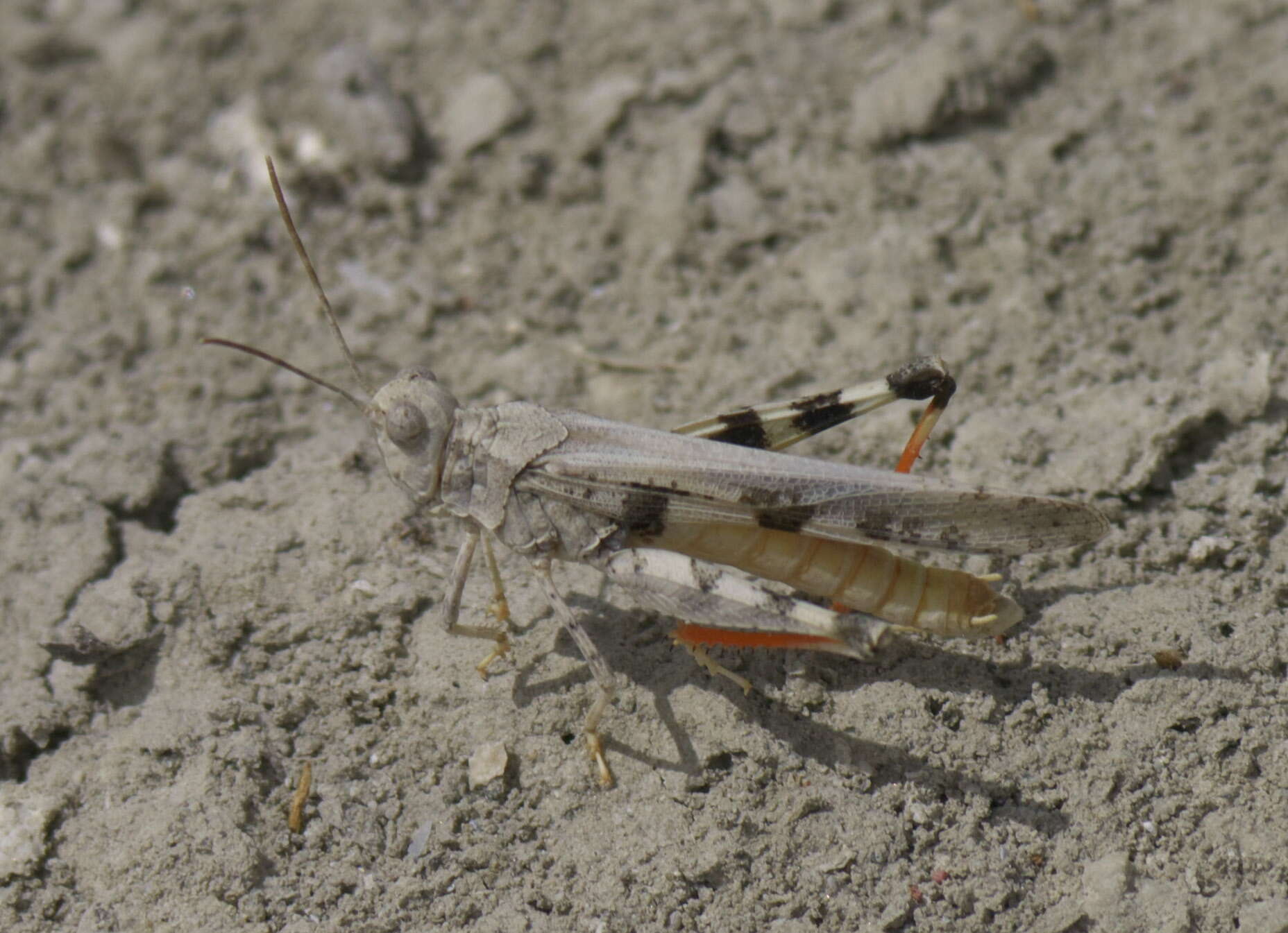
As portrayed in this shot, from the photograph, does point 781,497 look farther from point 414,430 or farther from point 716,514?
point 414,430

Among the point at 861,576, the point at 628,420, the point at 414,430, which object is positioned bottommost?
the point at 861,576

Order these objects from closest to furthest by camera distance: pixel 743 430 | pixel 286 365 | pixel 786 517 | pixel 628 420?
pixel 286 365
pixel 786 517
pixel 743 430
pixel 628 420

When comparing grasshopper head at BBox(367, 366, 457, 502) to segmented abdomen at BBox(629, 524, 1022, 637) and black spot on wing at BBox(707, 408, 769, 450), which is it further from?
black spot on wing at BBox(707, 408, 769, 450)

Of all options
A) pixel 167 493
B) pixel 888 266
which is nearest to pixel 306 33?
pixel 167 493

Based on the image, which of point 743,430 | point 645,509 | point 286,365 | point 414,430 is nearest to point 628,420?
point 743,430

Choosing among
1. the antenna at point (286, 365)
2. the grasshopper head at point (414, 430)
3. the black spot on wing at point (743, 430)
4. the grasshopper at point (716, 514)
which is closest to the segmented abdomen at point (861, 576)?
the grasshopper at point (716, 514)

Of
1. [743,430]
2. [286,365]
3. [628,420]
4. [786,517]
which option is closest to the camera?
[286,365]

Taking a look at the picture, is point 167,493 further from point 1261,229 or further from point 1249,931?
point 1261,229

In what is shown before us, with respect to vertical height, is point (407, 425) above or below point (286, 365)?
below

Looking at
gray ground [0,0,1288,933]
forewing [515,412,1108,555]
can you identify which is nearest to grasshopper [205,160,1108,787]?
forewing [515,412,1108,555]
